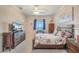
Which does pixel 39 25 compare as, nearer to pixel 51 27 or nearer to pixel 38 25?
pixel 38 25

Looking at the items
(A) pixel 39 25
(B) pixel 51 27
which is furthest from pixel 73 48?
(A) pixel 39 25

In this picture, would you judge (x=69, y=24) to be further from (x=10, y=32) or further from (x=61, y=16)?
(x=10, y=32)

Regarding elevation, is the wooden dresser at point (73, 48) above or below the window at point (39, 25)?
below

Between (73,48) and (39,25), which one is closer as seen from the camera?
(73,48)

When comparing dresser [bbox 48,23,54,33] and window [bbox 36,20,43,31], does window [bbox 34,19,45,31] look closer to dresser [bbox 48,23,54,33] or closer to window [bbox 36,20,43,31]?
window [bbox 36,20,43,31]

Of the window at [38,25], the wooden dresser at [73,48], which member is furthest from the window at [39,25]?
the wooden dresser at [73,48]

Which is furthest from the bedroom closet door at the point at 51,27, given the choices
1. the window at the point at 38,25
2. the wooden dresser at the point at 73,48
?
the wooden dresser at the point at 73,48

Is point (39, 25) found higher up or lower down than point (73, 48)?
higher up

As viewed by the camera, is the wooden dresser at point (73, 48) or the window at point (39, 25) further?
the window at point (39, 25)

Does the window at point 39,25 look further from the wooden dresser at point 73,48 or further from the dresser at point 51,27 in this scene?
the wooden dresser at point 73,48

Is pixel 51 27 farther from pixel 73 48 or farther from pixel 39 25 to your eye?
pixel 73 48

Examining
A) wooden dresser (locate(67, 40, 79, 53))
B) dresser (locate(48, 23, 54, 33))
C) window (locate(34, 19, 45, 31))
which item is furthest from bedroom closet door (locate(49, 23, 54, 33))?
wooden dresser (locate(67, 40, 79, 53))

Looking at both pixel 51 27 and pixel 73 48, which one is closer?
pixel 73 48
